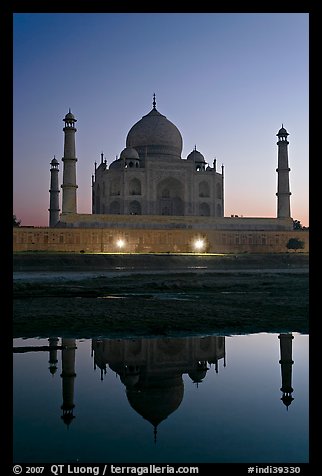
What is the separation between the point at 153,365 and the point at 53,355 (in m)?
1.28

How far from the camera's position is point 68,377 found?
4.79m

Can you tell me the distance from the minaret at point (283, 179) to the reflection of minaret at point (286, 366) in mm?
31710

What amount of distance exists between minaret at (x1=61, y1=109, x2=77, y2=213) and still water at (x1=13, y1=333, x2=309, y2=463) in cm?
2787

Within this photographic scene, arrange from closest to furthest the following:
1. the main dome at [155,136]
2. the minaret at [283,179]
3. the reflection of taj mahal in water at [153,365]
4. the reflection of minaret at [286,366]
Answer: the reflection of taj mahal in water at [153,365] → the reflection of minaret at [286,366] → the minaret at [283,179] → the main dome at [155,136]

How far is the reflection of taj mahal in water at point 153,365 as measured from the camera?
401cm

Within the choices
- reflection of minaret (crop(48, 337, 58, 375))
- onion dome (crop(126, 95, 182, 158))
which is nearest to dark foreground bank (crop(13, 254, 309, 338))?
reflection of minaret (crop(48, 337, 58, 375))

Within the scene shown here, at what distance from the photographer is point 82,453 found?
9.91 ft

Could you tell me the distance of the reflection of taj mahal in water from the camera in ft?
13.1

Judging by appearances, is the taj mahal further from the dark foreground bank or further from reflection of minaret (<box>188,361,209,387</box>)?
reflection of minaret (<box>188,361,209,387</box>)

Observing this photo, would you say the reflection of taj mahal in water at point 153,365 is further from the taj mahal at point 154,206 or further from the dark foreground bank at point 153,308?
the taj mahal at point 154,206

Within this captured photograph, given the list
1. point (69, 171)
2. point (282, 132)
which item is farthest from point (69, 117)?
point (282, 132)

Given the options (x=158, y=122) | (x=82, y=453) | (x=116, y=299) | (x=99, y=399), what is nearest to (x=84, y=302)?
(x=116, y=299)

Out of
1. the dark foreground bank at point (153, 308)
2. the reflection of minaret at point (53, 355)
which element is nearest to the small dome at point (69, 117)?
the dark foreground bank at point (153, 308)
